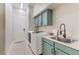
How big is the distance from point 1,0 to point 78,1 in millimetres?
1276

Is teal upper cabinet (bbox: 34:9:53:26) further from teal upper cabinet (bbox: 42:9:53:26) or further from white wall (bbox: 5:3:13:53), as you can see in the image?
white wall (bbox: 5:3:13:53)

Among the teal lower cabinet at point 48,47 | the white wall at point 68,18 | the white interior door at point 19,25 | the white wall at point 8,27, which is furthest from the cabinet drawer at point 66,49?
the white wall at point 8,27

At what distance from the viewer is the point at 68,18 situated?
2191mm

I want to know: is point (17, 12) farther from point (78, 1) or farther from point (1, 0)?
point (78, 1)

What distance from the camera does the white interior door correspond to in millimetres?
2068

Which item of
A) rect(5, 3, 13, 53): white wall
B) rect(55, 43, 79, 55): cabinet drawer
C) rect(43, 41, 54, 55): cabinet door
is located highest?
rect(5, 3, 13, 53): white wall

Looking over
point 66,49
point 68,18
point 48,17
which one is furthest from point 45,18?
point 66,49

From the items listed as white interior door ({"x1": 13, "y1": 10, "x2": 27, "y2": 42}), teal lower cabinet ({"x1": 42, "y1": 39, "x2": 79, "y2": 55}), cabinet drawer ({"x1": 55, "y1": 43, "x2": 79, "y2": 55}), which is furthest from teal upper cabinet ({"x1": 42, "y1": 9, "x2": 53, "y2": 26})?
cabinet drawer ({"x1": 55, "y1": 43, "x2": 79, "y2": 55})

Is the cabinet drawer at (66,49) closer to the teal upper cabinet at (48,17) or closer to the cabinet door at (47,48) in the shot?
the cabinet door at (47,48)

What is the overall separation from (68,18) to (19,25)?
3.47ft

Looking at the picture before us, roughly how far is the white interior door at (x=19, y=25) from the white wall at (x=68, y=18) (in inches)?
20.5

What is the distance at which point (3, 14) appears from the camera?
74.9 inches

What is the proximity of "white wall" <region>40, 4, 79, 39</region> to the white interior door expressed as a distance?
1.71 ft
